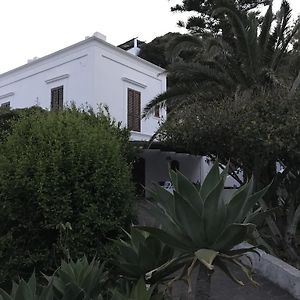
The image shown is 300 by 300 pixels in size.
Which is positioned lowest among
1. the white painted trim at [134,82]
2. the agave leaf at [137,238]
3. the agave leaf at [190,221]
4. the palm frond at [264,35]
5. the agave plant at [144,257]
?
the agave plant at [144,257]

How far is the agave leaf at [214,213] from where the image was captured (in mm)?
3053

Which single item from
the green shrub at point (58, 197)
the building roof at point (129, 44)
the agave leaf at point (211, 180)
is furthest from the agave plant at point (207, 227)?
the building roof at point (129, 44)

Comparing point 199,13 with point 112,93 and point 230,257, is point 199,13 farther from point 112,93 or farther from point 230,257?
point 230,257

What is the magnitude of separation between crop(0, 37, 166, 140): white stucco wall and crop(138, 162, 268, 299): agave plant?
56.3 feet

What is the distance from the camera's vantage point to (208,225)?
305 cm

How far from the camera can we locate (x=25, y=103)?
25.3 meters

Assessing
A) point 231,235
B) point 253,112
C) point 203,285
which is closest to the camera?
point 231,235

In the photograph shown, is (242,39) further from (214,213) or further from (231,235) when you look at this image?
(231,235)

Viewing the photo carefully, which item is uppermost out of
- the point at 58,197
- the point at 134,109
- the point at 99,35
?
the point at 99,35

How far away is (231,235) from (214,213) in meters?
0.19

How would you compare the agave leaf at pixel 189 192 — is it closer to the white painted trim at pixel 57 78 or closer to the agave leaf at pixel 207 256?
the agave leaf at pixel 207 256

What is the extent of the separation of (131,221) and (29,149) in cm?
129

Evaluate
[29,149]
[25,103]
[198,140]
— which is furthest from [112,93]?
[29,149]

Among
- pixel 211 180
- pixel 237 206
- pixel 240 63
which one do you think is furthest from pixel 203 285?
pixel 240 63
